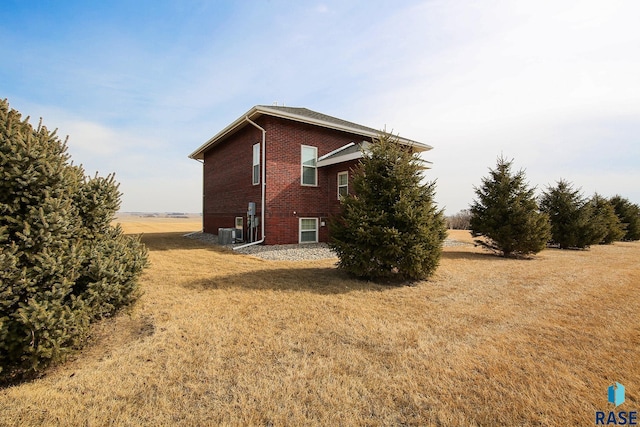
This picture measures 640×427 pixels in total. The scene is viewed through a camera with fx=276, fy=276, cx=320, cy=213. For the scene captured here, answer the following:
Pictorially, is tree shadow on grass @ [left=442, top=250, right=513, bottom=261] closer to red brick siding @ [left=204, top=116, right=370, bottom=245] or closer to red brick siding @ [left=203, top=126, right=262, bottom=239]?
red brick siding @ [left=204, top=116, right=370, bottom=245]

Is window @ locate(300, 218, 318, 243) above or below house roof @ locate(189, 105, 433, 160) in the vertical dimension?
below

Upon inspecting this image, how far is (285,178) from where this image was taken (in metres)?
12.5

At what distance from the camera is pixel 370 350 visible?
323 centimetres

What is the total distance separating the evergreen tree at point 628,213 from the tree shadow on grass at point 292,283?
1043 inches

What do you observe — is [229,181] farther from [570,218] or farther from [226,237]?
[570,218]

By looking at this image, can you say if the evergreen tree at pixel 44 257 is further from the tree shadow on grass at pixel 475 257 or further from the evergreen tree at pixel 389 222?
the tree shadow on grass at pixel 475 257

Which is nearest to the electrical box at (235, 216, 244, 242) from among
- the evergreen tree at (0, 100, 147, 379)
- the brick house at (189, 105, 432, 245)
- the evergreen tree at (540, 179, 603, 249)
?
A: the brick house at (189, 105, 432, 245)

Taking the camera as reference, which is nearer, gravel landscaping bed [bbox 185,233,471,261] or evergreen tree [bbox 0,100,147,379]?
evergreen tree [bbox 0,100,147,379]

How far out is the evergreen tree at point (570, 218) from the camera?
1462cm

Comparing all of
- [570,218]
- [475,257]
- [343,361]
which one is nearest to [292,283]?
[343,361]

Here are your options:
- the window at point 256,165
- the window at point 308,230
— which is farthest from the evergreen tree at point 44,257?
the window at point 256,165

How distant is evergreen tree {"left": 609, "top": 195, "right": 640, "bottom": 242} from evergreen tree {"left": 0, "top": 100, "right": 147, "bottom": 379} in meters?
31.1

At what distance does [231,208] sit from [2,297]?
45.5 feet

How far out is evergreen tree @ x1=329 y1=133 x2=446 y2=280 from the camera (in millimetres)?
6121
